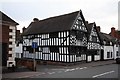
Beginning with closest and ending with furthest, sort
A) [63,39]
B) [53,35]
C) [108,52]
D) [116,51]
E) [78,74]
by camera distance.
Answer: [78,74] → [63,39] → [53,35] → [108,52] → [116,51]

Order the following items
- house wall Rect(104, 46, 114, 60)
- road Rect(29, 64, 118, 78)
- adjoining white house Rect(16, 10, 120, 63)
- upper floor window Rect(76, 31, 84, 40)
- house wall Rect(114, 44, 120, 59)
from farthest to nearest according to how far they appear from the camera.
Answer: house wall Rect(114, 44, 120, 59)
house wall Rect(104, 46, 114, 60)
upper floor window Rect(76, 31, 84, 40)
adjoining white house Rect(16, 10, 120, 63)
road Rect(29, 64, 118, 78)

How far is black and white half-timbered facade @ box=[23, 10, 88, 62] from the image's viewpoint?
2627 cm

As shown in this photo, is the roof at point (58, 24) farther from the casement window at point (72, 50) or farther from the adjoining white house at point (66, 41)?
the casement window at point (72, 50)

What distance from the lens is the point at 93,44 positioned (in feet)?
106

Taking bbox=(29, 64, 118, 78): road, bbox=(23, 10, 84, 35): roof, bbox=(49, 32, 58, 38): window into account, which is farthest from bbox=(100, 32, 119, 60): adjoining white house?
bbox=(29, 64, 118, 78): road

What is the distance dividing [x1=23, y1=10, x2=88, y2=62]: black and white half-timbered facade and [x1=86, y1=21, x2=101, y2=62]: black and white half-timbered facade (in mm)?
1713

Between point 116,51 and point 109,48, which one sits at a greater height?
point 109,48

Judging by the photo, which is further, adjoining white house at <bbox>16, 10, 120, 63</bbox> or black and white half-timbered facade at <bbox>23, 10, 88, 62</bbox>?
adjoining white house at <bbox>16, 10, 120, 63</bbox>

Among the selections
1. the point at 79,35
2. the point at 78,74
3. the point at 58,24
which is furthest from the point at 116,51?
the point at 78,74

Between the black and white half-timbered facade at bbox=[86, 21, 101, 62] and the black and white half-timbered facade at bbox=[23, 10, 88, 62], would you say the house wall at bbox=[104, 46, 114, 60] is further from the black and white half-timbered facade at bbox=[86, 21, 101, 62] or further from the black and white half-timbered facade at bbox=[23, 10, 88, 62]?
the black and white half-timbered facade at bbox=[23, 10, 88, 62]

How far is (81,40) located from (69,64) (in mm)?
4826

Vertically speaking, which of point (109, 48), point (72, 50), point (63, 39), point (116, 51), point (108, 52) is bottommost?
point (108, 52)

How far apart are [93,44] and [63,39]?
7.89 metres

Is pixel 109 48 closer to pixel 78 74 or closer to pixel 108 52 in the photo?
pixel 108 52
